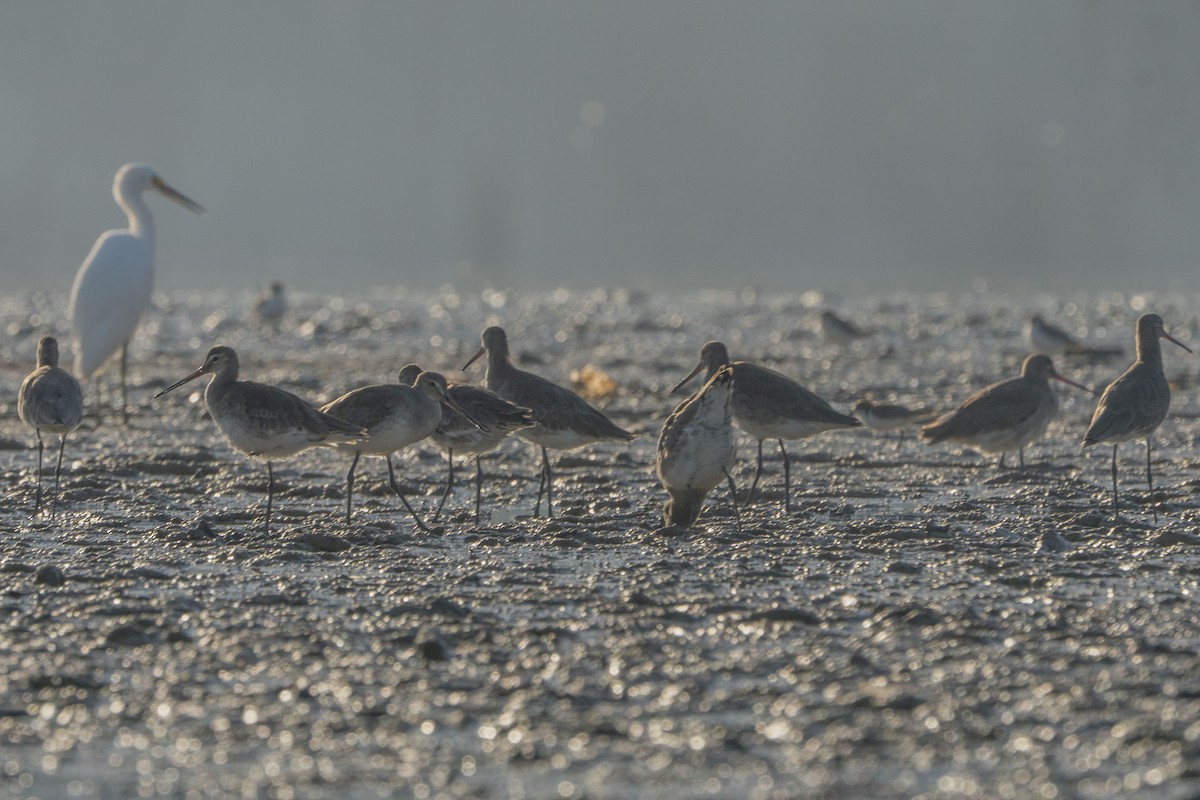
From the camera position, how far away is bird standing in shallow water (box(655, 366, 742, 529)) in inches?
359

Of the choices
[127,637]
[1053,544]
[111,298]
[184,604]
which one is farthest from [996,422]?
[111,298]

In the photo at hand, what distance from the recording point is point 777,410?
1020 cm

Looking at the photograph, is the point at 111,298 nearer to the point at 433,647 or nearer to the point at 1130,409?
the point at 1130,409

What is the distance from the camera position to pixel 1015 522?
922cm

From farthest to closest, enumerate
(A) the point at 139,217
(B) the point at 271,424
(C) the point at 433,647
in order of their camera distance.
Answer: (A) the point at 139,217
(B) the point at 271,424
(C) the point at 433,647

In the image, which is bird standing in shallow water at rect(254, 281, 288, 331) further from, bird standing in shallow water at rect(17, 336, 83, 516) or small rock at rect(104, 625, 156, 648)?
small rock at rect(104, 625, 156, 648)

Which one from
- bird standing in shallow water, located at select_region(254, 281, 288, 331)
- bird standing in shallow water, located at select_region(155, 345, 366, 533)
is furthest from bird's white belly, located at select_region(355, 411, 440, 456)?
bird standing in shallow water, located at select_region(254, 281, 288, 331)

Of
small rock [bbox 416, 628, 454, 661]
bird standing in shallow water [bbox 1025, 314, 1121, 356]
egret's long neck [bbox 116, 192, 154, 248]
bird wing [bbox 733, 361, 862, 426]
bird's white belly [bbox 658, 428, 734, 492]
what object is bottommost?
small rock [bbox 416, 628, 454, 661]

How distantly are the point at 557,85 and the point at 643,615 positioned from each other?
5527 inches

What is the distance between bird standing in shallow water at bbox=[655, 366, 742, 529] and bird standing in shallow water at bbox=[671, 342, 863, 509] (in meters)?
0.94

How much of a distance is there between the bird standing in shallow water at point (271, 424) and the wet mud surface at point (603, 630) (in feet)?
1.47

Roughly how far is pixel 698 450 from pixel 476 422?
1463mm

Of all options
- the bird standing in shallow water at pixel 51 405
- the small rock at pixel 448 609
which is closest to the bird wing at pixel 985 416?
the small rock at pixel 448 609

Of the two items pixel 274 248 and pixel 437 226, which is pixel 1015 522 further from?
pixel 437 226
